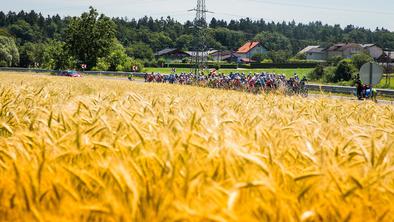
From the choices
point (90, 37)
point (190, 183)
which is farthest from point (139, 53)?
point (190, 183)

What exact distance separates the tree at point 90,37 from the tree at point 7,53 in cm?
3908

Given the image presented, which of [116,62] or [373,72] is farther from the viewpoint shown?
[116,62]

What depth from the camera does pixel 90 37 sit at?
100 metres

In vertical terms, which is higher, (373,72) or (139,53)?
(139,53)

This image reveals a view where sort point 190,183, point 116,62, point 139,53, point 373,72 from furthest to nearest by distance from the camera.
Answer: point 139,53
point 116,62
point 373,72
point 190,183

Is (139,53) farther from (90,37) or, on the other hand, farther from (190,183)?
(190,183)

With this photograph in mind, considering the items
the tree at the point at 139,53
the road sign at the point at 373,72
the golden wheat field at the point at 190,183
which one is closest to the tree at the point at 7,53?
the tree at the point at 139,53

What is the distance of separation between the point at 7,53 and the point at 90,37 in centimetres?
4632

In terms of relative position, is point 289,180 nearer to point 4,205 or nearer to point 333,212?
point 333,212

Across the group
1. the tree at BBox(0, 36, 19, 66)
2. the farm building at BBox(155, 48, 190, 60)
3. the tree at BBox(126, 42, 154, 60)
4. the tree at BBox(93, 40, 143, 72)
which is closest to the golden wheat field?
the tree at BBox(93, 40, 143, 72)

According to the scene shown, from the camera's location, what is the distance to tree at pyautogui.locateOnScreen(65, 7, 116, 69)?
99.6m

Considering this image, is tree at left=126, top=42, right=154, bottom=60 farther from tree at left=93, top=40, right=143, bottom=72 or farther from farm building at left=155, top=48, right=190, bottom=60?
tree at left=93, top=40, right=143, bottom=72

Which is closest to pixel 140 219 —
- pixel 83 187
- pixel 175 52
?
pixel 83 187

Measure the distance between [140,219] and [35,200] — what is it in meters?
0.45
